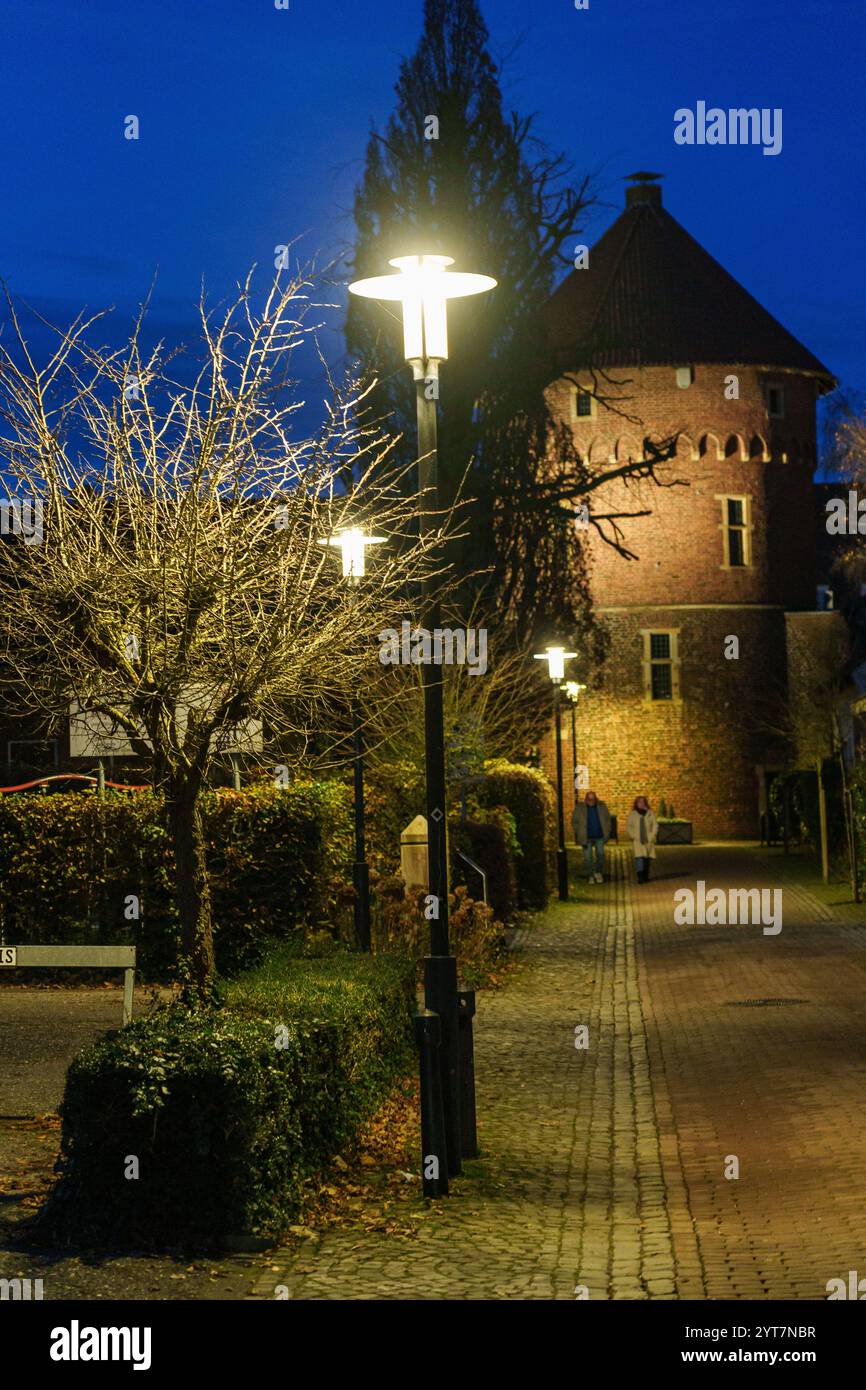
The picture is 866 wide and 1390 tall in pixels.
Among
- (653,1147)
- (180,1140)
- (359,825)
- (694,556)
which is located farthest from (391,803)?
(694,556)

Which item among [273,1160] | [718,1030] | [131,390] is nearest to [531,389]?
[718,1030]

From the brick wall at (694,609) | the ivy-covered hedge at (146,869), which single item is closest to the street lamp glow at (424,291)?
the ivy-covered hedge at (146,869)

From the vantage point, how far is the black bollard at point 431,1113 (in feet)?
28.2

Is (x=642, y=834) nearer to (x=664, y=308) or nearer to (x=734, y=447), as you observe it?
(x=734, y=447)

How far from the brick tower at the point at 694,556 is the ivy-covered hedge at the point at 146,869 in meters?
30.0

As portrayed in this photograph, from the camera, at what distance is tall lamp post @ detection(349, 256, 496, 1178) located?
945 cm

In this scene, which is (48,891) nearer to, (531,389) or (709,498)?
(531,389)

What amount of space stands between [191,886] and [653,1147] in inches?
121

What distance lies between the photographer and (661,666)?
4878 cm

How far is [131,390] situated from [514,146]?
24.2 m

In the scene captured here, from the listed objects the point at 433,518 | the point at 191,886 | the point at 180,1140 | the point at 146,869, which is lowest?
the point at 180,1140
